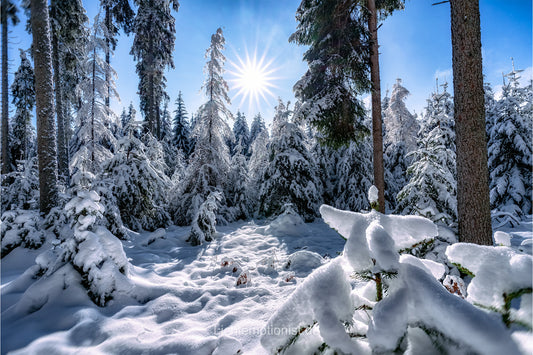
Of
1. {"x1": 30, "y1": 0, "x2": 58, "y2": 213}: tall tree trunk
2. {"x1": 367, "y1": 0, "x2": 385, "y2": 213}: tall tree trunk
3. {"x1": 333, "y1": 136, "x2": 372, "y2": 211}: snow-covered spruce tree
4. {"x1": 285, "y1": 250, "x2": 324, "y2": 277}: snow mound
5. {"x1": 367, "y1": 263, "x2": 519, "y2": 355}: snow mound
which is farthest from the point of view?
{"x1": 333, "y1": 136, "x2": 372, "y2": 211}: snow-covered spruce tree

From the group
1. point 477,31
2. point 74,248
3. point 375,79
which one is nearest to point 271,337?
point 74,248

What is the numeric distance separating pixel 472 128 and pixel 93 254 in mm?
5763

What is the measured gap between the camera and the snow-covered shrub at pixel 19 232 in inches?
198

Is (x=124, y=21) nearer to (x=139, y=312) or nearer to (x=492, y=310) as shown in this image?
(x=139, y=312)

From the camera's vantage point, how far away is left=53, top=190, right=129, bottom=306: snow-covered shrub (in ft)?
11.1

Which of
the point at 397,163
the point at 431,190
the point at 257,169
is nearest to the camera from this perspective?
the point at 431,190

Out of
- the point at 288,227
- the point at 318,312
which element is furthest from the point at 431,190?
the point at 318,312

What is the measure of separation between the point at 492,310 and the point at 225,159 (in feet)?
36.5

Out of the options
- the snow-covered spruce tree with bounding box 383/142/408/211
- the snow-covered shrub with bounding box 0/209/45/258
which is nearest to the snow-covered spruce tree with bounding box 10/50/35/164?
the snow-covered shrub with bounding box 0/209/45/258

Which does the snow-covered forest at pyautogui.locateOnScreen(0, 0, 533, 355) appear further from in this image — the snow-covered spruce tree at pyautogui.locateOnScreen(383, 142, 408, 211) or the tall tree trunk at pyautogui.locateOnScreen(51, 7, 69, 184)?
the snow-covered spruce tree at pyautogui.locateOnScreen(383, 142, 408, 211)

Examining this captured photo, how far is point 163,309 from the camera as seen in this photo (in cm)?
329

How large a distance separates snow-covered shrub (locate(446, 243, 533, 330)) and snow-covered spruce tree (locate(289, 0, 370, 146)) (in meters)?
6.69

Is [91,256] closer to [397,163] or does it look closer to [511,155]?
[397,163]

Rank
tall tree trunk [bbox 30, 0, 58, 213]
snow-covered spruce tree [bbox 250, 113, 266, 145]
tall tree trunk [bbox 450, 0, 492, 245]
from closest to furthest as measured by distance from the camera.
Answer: tall tree trunk [bbox 450, 0, 492, 245] < tall tree trunk [bbox 30, 0, 58, 213] < snow-covered spruce tree [bbox 250, 113, 266, 145]
